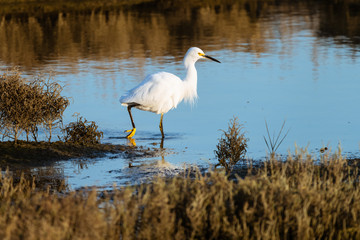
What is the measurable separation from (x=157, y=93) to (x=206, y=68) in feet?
27.7

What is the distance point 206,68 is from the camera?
19875 millimetres

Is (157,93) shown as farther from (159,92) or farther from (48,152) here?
(48,152)

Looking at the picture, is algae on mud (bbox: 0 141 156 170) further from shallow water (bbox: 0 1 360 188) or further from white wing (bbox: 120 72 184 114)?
white wing (bbox: 120 72 184 114)

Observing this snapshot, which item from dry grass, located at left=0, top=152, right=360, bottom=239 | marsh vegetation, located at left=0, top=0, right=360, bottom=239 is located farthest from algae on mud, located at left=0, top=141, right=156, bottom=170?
dry grass, located at left=0, top=152, right=360, bottom=239

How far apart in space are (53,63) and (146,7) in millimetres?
18183

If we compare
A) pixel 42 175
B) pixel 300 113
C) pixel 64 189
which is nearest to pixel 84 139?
pixel 42 175

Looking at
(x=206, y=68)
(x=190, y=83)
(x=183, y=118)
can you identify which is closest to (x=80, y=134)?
(x=190, y=83)

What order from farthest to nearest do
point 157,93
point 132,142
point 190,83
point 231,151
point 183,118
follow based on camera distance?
point 183,118
point 190,83
point 157,93
point 132,142
point 231,151

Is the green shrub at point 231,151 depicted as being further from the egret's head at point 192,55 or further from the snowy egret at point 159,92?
the egret's head at point 192,55

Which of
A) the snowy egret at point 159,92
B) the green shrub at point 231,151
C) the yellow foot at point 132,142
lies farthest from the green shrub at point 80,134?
the green shrub at point 231,151

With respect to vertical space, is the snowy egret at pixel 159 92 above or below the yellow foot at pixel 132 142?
above

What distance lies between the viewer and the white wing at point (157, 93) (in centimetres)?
1159

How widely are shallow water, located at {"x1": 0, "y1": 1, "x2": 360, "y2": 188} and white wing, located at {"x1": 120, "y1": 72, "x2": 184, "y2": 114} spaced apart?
60 cm

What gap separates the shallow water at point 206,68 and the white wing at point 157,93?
60cm
